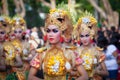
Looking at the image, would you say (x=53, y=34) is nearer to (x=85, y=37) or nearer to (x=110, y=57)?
(x=85, y=37)

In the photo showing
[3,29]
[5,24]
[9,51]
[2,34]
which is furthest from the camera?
[5,24]

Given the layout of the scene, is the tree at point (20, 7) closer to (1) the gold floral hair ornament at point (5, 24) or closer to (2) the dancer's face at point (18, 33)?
(2) the dancer's face at point (18, 33)

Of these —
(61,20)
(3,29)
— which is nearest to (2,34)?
(3,29)

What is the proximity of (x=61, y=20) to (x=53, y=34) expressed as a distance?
39 centimetres

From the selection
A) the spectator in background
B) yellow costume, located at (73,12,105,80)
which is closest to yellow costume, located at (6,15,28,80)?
yellow costume, located at (73,12,105,80)

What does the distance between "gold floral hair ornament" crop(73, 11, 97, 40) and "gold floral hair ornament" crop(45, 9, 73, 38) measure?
78.0 inches

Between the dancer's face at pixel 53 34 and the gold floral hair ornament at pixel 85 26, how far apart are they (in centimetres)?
234

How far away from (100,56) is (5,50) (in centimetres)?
213

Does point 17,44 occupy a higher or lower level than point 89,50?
lower

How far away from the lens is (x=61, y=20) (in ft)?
32.2

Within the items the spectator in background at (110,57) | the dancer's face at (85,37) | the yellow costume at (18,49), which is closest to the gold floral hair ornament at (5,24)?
the yellow costume at (18,49)

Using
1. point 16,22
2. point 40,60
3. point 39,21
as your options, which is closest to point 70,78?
point 40,60

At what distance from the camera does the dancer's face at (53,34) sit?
9547 mm

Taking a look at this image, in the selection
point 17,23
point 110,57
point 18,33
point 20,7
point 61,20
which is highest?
point 61,20
